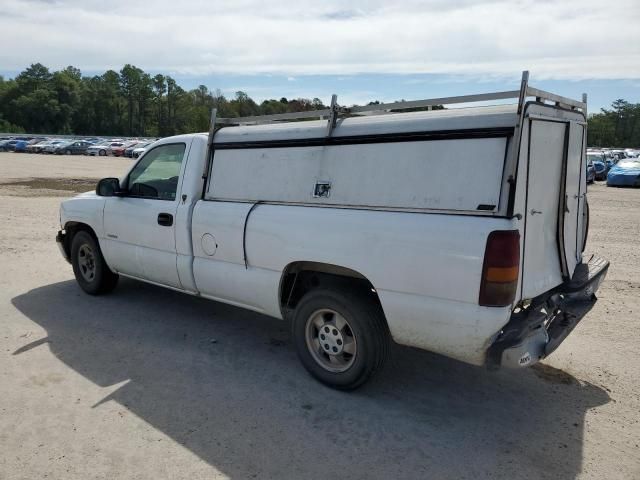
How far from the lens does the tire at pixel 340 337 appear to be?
386 cm

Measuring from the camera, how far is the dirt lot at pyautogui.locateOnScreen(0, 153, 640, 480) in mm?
3223

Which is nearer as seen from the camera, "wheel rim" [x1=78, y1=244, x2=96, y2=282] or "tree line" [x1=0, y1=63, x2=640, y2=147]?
"wheel rim" [x1=78, y1=244, x2=96, y2=282]

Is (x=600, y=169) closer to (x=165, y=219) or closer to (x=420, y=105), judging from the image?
(x=420, y=105)

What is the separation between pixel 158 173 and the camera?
18.2 ft

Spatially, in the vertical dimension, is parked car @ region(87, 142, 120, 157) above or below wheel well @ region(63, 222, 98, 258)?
above

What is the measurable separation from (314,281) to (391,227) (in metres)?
1.11

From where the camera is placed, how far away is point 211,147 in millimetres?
5074

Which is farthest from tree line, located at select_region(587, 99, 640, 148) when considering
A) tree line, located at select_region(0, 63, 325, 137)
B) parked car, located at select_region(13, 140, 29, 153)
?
parked car, located at select_region(13, 140, 29, 153)

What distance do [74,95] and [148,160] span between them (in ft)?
418

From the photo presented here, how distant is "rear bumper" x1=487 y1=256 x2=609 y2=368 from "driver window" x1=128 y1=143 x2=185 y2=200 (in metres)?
3.36

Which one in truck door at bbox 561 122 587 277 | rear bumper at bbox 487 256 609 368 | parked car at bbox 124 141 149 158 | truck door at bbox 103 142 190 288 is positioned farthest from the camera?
parked car at bbox 124 141 149 158

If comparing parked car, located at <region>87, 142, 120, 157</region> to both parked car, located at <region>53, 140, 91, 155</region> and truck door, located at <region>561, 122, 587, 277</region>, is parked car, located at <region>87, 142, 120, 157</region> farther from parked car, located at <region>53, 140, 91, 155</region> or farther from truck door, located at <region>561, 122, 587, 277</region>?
truck door, located at <region>561, 122, 587, 277</region>

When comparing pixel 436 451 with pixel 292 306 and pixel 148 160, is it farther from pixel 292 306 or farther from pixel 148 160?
pixel 148 160

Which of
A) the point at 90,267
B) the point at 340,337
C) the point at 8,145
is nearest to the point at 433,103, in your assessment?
the point at 340,337
